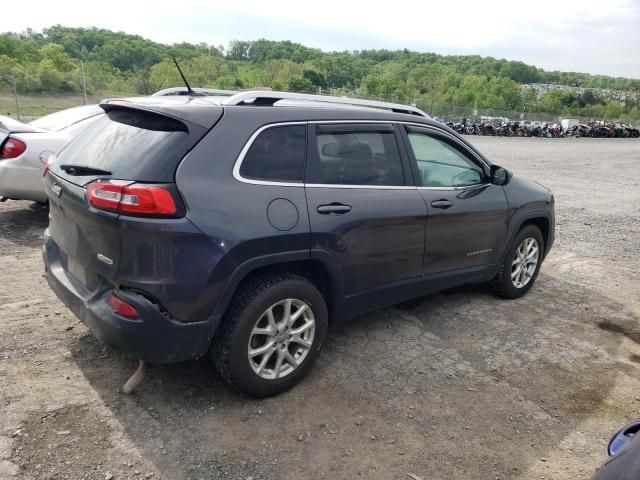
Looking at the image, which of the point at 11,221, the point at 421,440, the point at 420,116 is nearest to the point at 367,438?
the point at 421,440

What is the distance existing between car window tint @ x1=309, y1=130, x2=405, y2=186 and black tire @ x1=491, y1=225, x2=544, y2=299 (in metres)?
1.73

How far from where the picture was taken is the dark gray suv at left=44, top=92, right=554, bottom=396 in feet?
9.14

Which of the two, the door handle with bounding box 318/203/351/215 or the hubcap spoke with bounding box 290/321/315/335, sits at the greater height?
the door handle with bounding box 318/203/351/215

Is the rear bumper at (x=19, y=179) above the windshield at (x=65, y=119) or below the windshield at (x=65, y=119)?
below

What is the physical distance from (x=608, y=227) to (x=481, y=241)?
5553mm

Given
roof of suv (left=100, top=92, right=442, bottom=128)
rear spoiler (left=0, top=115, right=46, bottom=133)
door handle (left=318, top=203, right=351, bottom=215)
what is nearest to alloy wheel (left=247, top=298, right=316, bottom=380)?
door handle (left=318, top=203, right=351, bottom=215)

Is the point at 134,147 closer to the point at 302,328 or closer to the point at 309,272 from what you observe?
the point at 309,272

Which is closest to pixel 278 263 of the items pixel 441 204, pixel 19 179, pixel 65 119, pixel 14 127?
pixel 441 204

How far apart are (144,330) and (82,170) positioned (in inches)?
42.8

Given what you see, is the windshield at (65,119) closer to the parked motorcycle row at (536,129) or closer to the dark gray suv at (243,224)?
the dark gray suv at (243,224)

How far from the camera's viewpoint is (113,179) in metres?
2.89

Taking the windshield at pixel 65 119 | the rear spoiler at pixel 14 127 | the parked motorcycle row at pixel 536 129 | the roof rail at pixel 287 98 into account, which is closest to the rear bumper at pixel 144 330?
the roof rail at pixel 287 98

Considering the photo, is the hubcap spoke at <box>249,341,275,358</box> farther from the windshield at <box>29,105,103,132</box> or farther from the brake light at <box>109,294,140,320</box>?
the windshield at <box>29,105,103,132</box>

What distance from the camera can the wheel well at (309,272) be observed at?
317 centimetres
